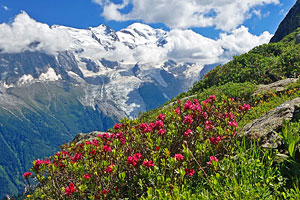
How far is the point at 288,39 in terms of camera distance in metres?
26.3

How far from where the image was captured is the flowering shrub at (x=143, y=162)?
4.85m

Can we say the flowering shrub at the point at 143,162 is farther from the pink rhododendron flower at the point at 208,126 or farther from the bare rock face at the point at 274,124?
the bare rock face at the point at 274,124

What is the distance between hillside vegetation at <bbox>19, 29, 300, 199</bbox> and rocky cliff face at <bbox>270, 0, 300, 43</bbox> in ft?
126

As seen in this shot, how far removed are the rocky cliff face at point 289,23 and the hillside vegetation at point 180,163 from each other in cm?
3832

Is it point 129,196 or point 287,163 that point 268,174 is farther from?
point 129,196

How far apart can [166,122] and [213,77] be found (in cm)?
1496

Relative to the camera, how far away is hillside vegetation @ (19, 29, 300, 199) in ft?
12.9

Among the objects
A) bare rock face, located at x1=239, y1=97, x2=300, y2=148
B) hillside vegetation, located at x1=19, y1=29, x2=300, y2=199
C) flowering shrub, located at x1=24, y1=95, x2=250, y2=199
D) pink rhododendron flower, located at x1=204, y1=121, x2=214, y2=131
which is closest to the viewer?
hillside vegetation, located at x1=19, y1=29, x2=300, y2=199

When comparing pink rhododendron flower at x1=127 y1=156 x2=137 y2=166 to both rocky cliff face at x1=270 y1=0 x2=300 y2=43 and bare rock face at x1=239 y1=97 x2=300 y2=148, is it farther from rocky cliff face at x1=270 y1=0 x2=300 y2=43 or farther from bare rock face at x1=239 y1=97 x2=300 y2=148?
rocky cliff face at x1=270 y1=0 x2=300 y2=43

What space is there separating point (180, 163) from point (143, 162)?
30.3 inches

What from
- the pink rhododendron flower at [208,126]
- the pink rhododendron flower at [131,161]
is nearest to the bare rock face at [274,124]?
the pink rhododendron flower at [208,126]

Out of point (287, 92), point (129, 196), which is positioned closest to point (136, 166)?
point (129, 196)

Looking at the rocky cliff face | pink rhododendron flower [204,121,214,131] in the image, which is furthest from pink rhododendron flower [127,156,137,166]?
the rocky cliff face

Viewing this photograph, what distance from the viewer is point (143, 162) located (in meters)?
4.89
